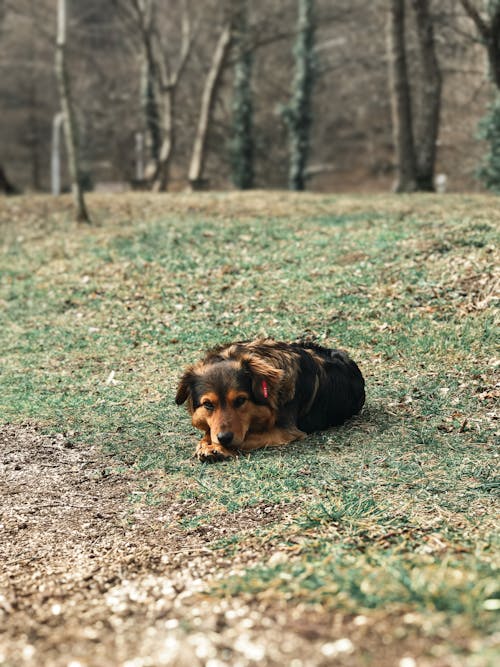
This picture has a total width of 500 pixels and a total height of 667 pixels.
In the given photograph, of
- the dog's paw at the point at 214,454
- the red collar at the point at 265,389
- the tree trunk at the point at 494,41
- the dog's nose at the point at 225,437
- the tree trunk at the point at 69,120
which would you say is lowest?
the dog's paw at the point at 214,454

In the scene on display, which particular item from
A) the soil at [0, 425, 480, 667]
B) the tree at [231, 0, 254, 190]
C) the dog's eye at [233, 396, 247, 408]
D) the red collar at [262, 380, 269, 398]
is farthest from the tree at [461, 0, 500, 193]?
the soil at [0, 425, 480, 667]

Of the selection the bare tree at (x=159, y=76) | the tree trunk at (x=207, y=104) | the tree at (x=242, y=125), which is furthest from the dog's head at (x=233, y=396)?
the tree at (x=242, y=125)

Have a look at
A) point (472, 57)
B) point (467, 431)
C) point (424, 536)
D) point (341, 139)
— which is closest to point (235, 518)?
point (424, 536)

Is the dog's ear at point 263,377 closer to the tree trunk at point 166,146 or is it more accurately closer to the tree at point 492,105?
the tree at point 492,105

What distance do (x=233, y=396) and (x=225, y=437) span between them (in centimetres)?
30

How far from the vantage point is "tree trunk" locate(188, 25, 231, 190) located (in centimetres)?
2583

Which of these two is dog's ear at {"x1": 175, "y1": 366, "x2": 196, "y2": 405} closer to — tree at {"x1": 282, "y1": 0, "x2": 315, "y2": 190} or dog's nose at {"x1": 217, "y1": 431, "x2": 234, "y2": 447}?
dog's nose at {"x1": 217, "y1": 431, "x2": 234, "y2": 447}

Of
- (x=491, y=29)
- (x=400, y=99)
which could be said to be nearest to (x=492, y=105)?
(x=400, y=99)

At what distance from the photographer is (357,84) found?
→ 41.1 metres

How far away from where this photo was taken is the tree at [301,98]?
98.1 ft

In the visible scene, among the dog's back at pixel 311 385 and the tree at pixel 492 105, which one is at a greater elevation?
the tree at pixel 492 105

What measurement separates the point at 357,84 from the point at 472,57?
1020 cm

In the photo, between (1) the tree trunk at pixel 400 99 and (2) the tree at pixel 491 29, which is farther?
(1) the tree trunk at pixel 400 99

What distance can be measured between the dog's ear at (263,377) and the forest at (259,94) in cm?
1391
